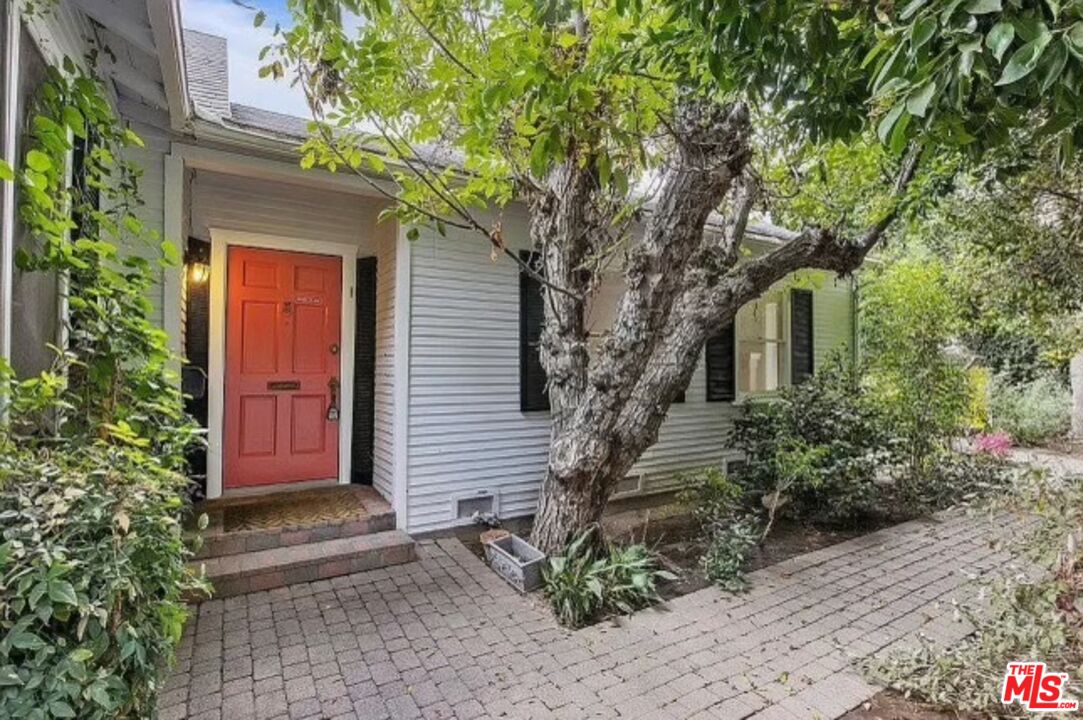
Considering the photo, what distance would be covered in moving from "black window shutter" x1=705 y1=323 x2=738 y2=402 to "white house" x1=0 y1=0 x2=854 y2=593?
7.77 feet

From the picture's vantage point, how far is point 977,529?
5172 mm

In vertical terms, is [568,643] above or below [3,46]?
below

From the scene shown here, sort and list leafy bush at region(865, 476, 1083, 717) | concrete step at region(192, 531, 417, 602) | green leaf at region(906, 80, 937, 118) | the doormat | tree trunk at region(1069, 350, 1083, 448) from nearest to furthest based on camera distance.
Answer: green leaf at region(906, 80, 937, 118), leafy bush at region(865, 476, 1083, 717), concrete step at region(192, 531, 417, 602), the doormat, tree trunk at region(1069, 350, 1083, 448)

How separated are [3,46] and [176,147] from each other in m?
1.93

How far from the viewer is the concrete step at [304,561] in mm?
3473

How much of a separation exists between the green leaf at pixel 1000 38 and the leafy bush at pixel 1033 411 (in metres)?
11.8

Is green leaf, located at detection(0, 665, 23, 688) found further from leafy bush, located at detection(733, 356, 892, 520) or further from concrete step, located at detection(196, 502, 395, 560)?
leafy bush, located at detection(733, 356, 892, 520)

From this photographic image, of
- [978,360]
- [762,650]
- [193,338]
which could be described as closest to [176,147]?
[193,338]

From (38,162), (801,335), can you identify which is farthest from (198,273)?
(801,335)

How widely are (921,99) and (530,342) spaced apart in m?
3.95

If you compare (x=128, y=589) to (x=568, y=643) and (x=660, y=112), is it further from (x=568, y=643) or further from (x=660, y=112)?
(x=660, y=112)

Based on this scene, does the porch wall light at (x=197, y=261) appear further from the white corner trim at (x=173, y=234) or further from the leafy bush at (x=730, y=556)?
the leafy bush at (x=730, y=556)

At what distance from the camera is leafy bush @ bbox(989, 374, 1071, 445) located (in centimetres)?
998

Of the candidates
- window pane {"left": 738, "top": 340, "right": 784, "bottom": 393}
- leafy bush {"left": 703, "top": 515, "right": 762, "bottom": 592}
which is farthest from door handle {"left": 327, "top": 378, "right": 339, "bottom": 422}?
window pane {"left": 738, "top": 340, "right": 784, "bottom": 393}
